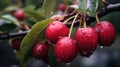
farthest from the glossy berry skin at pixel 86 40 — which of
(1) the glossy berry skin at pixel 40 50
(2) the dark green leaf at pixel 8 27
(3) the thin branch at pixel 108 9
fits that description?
(2) the dark green leaf at pixel 8 27

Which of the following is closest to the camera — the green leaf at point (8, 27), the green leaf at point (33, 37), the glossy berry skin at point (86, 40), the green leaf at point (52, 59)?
the glossy berry skin at point (86, 40)

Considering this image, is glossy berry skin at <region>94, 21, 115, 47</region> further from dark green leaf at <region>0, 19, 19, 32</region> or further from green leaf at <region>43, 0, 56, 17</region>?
dark green leaf at <region>0, 19, 19, 32</region>

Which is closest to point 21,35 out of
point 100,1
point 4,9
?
point 100,1

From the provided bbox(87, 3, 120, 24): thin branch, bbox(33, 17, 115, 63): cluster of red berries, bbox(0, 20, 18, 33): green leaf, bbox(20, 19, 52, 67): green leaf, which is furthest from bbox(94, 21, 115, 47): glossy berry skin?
bbox(0, 20, 18, 33): green leaf

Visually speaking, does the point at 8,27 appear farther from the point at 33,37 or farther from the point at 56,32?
the point at 56,32

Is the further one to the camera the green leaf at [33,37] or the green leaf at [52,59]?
the green leaf at [52,59]

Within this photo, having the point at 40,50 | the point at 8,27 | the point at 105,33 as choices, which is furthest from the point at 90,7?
the point at 8,27

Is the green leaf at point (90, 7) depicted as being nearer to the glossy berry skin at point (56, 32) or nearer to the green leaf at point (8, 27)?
the glossy berry skin at point (56, 32)

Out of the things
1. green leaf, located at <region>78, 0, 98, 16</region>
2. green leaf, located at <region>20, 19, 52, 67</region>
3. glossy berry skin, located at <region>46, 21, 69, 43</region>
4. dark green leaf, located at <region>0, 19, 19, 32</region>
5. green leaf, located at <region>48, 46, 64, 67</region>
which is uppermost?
green leaf, located at <region>78, 0, 98, 16</region>
